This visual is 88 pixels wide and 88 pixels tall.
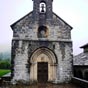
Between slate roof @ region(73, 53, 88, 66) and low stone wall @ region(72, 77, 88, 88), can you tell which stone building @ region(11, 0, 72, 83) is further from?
slate roof @ region(73, 53, 88, 66)

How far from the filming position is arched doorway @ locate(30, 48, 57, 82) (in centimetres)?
1773

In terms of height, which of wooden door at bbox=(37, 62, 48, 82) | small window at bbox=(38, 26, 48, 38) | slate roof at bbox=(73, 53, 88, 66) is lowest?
wooden door at bbox=(37, 62, 48, 82)

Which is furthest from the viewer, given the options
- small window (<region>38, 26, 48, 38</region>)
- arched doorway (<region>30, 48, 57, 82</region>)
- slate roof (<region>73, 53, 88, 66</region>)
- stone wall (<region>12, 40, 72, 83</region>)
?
slate roof (<region>73, 53, 88, 66</region>)

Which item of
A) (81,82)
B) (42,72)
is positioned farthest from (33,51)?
(81,82)

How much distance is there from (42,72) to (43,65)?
0.67 m

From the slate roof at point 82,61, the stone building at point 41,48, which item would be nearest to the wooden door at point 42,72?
the stone building at point 41,48

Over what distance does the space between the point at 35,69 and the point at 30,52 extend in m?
1.67

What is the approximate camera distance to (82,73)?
1972cm

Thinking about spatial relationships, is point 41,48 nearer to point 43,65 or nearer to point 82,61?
point 43,65

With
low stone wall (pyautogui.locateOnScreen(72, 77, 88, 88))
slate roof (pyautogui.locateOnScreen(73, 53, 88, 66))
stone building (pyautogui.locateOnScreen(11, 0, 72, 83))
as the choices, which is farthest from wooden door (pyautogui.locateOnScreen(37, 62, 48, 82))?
slate roof (pyautogui.locateOnScreen(73, 53, 88, 66))

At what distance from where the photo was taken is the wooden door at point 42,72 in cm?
1781

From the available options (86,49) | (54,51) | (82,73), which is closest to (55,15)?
(54,51)

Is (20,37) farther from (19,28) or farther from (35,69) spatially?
(35,69)

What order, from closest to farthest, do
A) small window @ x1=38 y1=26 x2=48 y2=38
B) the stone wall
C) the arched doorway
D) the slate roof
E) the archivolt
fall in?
1. the stone wall
2. the arched doorway
3. the archivolt
4. small window @ x1=38 y1=26 x2=48 y2=38
5. the slate roof
